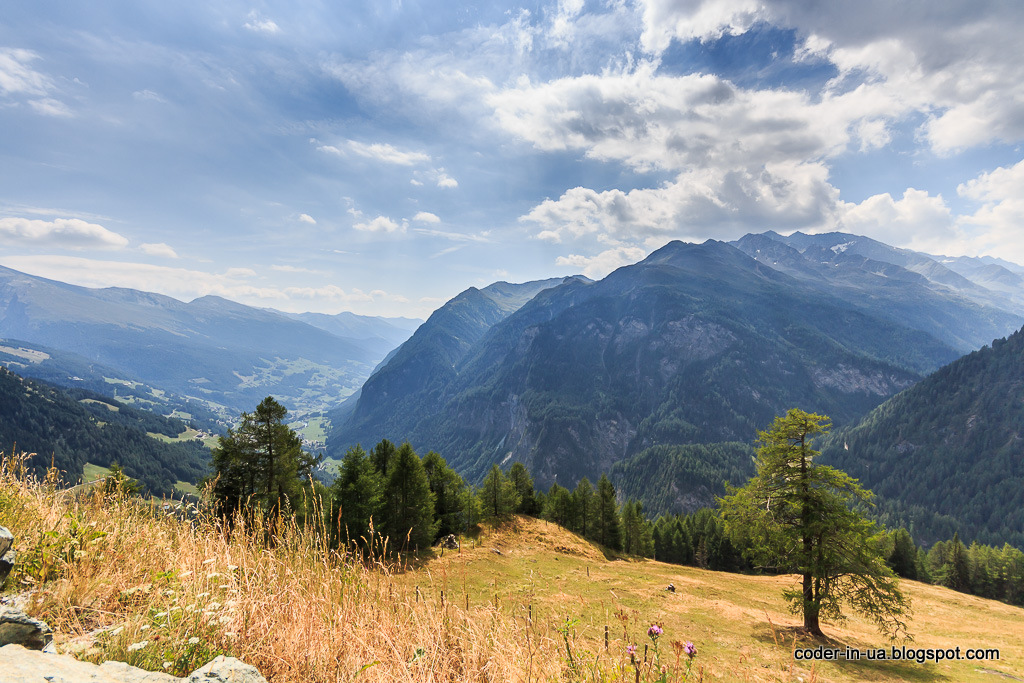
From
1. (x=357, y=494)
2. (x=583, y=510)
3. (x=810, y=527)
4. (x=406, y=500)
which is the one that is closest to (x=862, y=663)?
(x=810, y=527)

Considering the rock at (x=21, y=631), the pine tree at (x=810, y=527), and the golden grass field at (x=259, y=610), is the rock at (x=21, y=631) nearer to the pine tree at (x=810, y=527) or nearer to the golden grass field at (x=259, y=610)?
the golden grass field at (x=259, y=610)

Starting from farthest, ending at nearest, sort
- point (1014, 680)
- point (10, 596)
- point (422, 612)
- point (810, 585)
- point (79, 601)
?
point (810, 585)
point (1014, 680)
point (422, 612)
point (79, 601)
point (10, 596)

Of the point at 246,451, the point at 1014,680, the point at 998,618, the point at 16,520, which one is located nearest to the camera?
the point at 16,520

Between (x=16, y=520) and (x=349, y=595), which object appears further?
(x=16, y=520)

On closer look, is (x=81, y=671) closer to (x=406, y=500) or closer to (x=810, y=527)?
(x=810, y=527)

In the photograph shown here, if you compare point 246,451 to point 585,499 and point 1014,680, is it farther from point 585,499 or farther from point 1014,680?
point 585,499

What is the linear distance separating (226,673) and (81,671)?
1.02 meters

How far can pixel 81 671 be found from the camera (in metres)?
3.25

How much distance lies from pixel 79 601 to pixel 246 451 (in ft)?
83.4

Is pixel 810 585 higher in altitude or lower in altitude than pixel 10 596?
lower

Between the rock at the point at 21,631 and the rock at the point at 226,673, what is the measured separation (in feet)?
6.06

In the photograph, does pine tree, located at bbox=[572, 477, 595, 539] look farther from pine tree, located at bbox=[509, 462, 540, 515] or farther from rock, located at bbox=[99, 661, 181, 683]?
rock, located at bbox=[99, 661, 181, 683]

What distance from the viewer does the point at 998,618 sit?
40188mm

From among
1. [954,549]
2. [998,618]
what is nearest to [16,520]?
[998,618]
